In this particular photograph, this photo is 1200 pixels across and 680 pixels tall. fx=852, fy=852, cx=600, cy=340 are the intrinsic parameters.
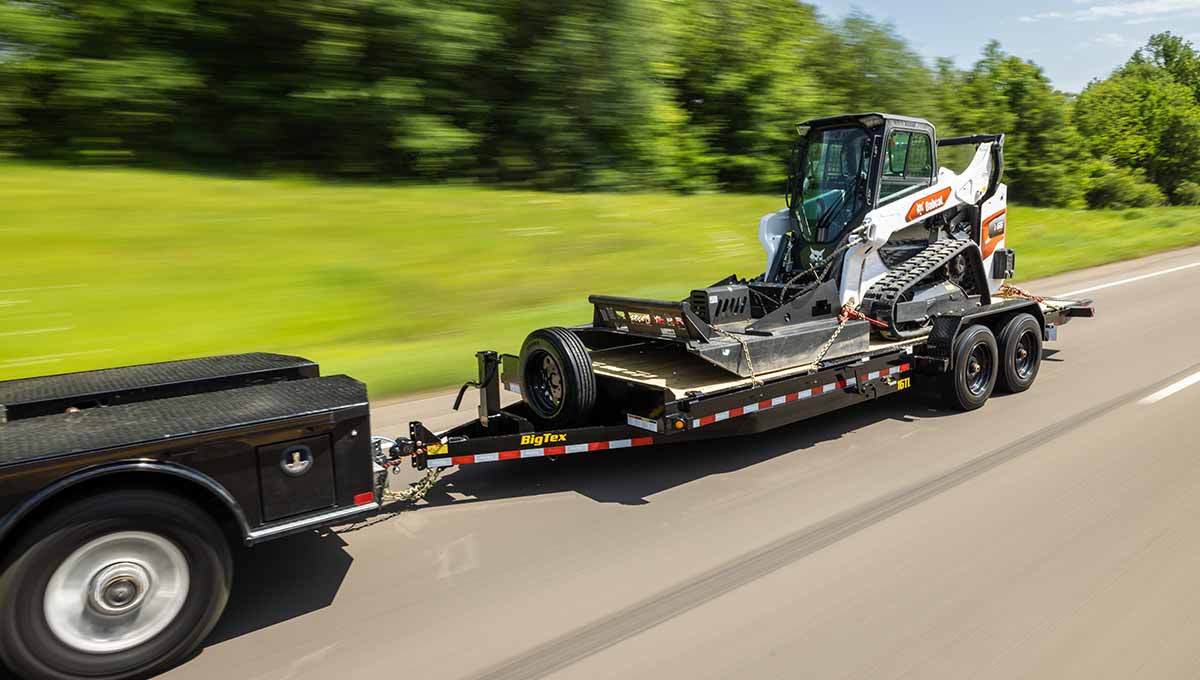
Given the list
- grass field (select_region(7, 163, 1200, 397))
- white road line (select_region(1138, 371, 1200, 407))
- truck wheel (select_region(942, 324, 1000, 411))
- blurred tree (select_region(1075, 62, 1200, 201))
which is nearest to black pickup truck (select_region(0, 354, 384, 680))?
grass field (select_region(7, 163, 1200, 397))

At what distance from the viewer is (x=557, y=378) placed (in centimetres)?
620

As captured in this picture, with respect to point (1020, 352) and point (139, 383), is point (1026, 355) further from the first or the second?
point (139, 383)

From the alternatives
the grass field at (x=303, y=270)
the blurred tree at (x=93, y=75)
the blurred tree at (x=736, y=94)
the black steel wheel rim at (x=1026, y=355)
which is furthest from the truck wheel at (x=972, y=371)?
the blurred tree at (x=736, y=94)

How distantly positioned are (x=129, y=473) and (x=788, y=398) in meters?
4.34

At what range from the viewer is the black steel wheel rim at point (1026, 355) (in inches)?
337

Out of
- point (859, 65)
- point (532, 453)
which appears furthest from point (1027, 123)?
point (532, 453)

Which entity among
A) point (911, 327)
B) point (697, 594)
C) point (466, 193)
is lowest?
point (697, 594)

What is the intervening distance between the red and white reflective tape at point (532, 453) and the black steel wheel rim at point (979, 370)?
369cm

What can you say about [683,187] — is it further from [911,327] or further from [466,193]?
[911,327]

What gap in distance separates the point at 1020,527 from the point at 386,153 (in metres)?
13.5

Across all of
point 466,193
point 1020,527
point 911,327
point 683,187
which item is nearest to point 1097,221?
point 683,187

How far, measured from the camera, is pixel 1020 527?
5.13 metres

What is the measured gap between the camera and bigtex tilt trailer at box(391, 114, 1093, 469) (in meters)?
5.92

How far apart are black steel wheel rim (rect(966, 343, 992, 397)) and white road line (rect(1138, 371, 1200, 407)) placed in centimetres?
140
